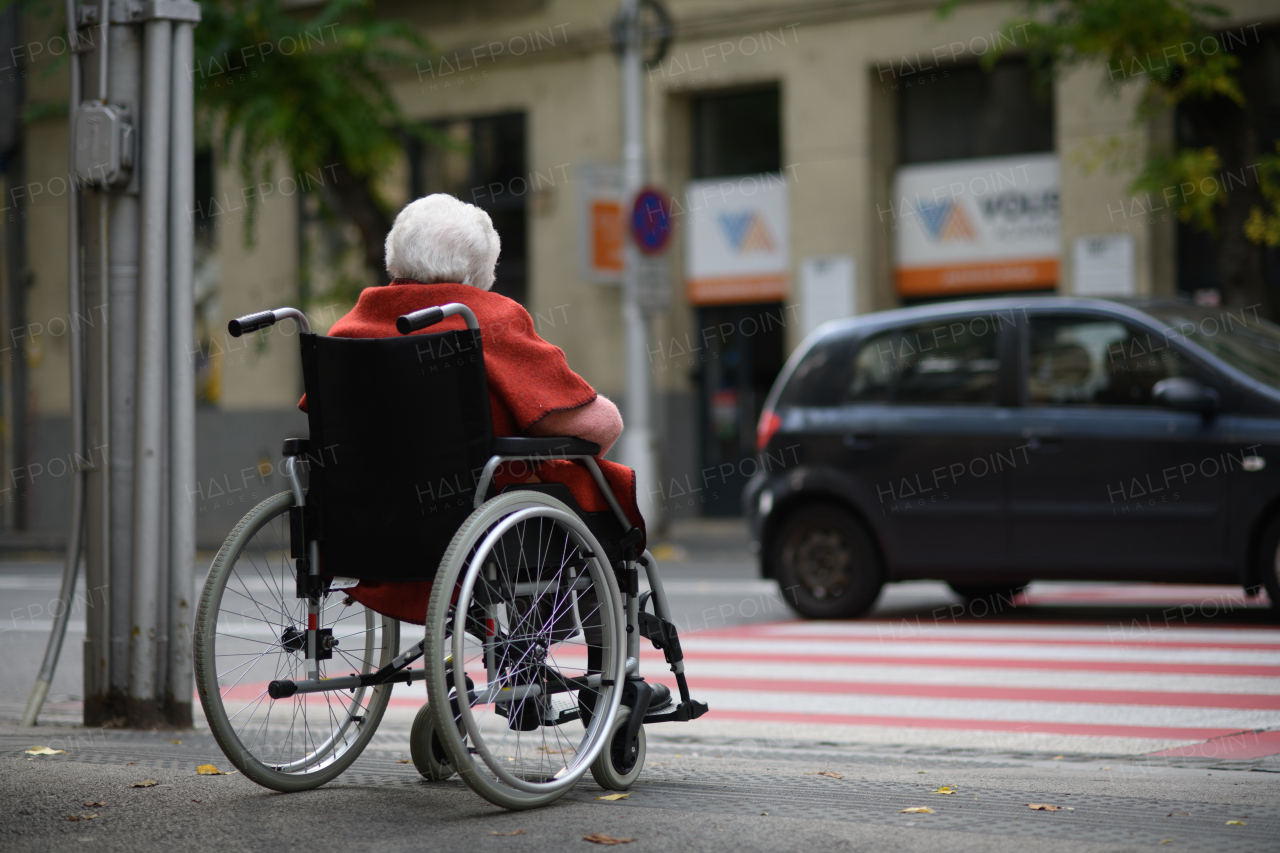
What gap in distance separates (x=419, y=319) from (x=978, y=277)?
46.1ft

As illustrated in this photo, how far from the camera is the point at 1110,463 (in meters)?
8.46

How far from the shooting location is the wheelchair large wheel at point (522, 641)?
360 centimetres

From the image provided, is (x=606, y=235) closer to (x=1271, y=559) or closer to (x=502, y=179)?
(x=502, y=179)

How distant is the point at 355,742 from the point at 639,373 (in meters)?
12.1

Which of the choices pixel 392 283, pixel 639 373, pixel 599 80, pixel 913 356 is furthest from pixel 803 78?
pixel 392 283

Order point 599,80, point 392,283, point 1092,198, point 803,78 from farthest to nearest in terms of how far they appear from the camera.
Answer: point 599,80, point 803,78, point 1092,198, point 392,283

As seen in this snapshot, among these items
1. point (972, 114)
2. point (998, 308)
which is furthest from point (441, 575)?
point (972, 114)

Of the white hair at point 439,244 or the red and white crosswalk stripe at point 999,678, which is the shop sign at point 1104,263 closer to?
the red and white crosswalk stripe at point 999,678

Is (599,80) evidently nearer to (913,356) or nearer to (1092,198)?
(1092,198)

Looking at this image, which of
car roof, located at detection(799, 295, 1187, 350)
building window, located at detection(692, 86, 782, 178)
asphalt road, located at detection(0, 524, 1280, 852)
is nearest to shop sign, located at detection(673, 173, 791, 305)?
building window, located at detection(692, 86, 782, 178)

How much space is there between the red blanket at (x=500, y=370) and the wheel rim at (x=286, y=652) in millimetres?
179

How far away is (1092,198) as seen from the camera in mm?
16109

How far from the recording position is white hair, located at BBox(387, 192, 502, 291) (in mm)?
4180

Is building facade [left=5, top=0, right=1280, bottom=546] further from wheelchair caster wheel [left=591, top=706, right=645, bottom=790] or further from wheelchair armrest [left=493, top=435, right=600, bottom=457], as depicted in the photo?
wheelchair caster wheel [left=591, top=706, right=645, bottom=790]
